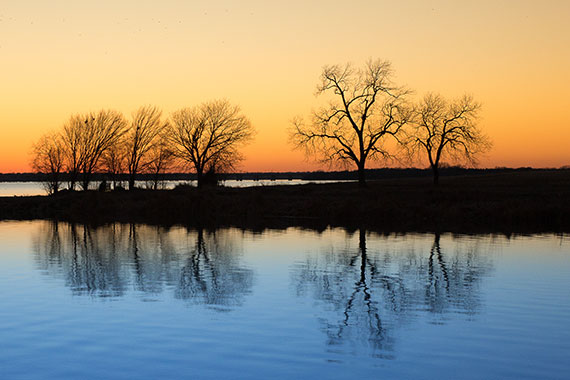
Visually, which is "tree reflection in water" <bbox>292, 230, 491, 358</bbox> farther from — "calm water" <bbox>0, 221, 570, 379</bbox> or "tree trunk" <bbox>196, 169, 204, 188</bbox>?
"tree trunk" <bbox>196, 169, 204, 188</bbox>

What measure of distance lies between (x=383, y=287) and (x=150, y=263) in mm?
9520

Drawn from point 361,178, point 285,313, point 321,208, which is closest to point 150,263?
point 285,313

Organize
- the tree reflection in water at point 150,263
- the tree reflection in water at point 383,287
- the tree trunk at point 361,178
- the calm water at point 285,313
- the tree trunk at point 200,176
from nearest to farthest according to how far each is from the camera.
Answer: the calm water at point 285,313 → the tree reflection in water at point 383,287 → the tree reflection in water at point 150,263 → the tree trunk at point 361,178 → the tree trunk at point 200,176

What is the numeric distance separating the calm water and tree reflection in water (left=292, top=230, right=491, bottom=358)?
56 millimetres

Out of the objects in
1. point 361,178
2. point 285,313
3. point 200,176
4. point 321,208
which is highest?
point 200,176

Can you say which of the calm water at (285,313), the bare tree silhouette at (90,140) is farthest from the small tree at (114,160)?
the calm water at (285,313)

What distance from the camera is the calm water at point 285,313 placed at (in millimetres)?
11281

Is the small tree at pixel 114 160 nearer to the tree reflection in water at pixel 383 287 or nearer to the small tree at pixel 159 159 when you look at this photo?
the small tree at pixel 159 159

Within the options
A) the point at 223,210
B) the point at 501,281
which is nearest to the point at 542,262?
the point at 501,281

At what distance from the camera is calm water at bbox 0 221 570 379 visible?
444 inches

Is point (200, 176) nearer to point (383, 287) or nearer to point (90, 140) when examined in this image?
point (90, 140)

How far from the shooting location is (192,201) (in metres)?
57.9

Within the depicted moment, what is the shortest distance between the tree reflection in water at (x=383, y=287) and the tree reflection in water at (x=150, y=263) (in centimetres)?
244

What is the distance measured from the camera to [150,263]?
81.1ft
